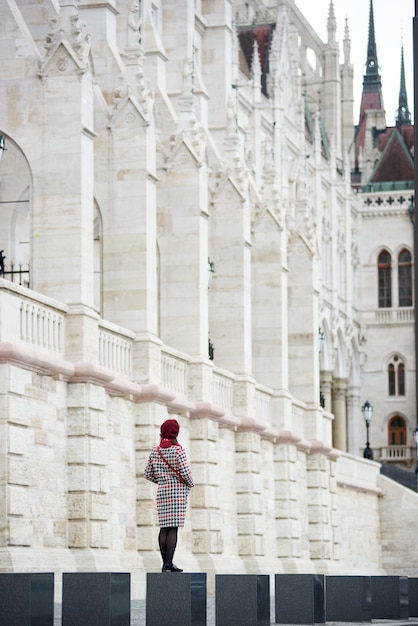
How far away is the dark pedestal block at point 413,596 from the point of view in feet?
72.3

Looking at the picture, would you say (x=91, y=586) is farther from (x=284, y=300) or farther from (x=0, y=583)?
(x=284, y=300)

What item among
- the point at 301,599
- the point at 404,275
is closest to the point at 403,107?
the point at 404,275

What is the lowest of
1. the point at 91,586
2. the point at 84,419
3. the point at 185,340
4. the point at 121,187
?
the point at 91,586

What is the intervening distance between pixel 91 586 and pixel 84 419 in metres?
12.0

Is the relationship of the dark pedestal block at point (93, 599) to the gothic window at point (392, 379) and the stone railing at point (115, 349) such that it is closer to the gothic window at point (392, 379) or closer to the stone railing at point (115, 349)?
the stone railing at point (115, 349)

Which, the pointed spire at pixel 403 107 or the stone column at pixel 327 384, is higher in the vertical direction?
the pointed spire at pixel 403 107

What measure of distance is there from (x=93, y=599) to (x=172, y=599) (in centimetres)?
111

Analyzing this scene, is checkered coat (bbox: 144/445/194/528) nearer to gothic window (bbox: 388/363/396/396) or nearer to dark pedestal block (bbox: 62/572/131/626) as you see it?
dark pedestal block (bbox: 62/572/131/626)

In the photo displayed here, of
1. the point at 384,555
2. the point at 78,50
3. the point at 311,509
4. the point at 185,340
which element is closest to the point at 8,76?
the point at 78,50

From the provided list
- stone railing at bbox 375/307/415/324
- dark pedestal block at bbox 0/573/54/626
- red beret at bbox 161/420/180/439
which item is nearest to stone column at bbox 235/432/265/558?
red beret at bbox 161/420/180/439

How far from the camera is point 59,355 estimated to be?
1101 inches

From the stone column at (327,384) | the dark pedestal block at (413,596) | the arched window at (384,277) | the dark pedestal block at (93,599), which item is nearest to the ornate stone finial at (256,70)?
the stone column at (327,384)

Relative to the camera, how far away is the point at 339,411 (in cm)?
7350

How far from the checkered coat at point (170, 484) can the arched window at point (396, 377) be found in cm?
5656
